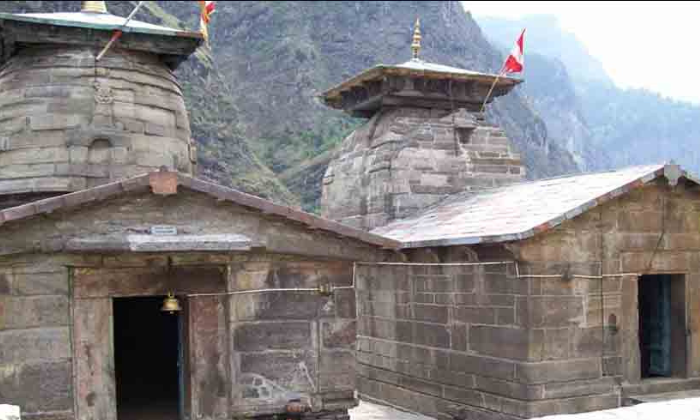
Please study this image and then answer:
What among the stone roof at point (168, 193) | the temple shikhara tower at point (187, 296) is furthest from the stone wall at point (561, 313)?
the stone roof at point (168, 193)

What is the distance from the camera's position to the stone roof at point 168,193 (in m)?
8.34

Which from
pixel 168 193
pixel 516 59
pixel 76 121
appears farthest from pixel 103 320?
pixel 516 59

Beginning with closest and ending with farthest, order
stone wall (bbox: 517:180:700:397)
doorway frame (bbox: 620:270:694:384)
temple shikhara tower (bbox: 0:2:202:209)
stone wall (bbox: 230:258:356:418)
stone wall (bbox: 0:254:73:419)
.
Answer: stone wall (bbox: 0:254:73:419)
stone wall (bbox: 230:258:356:418)
stone wall (bbox: 517:180:700:397)
doorway frame (bbox: 620:270:694:384)
temple shikhara tower (bbox: 0:2:202:209)

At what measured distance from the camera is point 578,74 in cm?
12975

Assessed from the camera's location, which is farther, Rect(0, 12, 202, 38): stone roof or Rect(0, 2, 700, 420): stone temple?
Rect(0, 12, 202, 38): stone roof

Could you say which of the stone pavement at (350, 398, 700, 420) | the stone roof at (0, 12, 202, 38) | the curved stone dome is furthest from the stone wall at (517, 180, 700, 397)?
the stone roof at (0, 12, 202, 38)

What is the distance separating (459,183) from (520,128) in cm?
5890

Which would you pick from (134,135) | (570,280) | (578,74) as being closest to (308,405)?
(570,280)

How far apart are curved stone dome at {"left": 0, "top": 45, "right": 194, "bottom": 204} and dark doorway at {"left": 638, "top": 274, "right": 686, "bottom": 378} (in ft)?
27.6

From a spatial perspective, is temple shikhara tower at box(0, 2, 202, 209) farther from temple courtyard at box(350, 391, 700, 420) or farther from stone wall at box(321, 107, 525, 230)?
temple courtyard at box(350, 391, 700, 420)

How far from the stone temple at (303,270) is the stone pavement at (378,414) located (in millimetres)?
245

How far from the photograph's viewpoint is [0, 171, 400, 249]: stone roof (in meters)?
8.34

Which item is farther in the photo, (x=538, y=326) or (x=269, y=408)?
(x=538, y=326)

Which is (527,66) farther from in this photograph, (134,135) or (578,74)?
(134,135)
